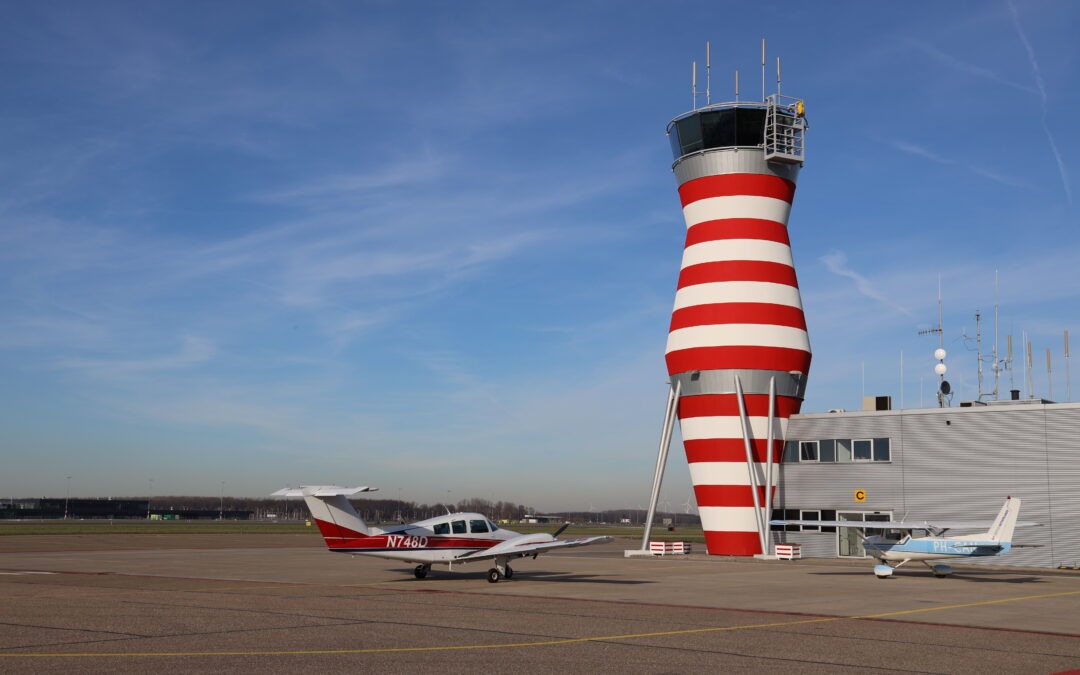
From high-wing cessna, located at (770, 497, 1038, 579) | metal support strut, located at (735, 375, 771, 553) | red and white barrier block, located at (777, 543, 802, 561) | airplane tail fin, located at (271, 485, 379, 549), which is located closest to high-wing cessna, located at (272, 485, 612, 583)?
airplane tail fin, located at (271, 485, 379, 549)

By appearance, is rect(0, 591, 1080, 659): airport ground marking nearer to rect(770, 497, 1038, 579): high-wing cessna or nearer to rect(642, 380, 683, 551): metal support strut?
rect(770, 497, 1038, 579): high-wing cessna

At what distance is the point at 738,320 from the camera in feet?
163

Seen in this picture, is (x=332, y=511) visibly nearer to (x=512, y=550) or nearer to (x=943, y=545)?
(x=512, y=550)

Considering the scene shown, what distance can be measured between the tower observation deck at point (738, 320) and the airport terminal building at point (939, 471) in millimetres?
2435

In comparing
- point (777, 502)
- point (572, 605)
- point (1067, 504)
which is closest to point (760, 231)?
point (777, 502)

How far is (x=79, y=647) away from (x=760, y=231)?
1651 inches

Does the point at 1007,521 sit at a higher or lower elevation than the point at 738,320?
lower

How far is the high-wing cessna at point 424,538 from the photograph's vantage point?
30422 millimetres

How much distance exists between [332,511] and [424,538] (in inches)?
130

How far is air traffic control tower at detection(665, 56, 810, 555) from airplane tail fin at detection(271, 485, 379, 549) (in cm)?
2466

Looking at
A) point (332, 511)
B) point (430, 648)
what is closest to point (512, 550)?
point (332, 511)

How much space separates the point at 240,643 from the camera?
15945mm

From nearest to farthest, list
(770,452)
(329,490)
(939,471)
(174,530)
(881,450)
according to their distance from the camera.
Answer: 1. (329,490)
2. (939,471)
3. (881,450)
4. (770,452)
5. (174,530)

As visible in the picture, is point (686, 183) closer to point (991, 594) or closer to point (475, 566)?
point (475, 566)
